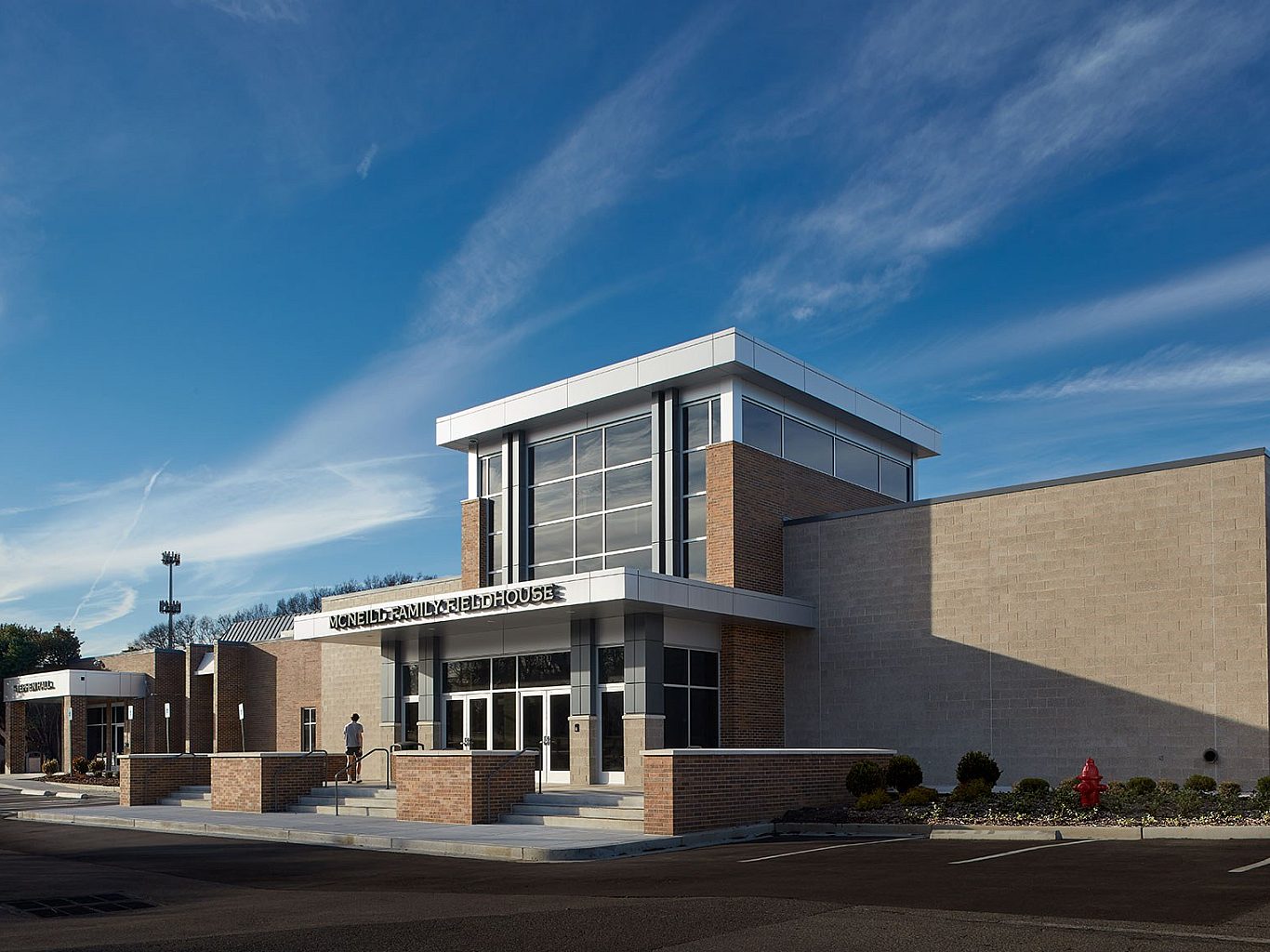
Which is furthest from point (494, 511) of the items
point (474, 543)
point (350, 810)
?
point (350, 810)

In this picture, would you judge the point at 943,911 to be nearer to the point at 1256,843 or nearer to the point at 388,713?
the point at 1256,843

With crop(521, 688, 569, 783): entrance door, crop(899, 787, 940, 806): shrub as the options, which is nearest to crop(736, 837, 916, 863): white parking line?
crop(899, 787, 940, 806): shrub

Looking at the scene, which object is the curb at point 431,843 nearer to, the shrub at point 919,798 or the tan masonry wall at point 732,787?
the tan masonry wall at point 732,787

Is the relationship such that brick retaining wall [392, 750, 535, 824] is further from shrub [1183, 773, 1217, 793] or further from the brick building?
shrub [1183, 773, 1217, 793]

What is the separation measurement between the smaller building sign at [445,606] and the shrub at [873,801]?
8.25 metres

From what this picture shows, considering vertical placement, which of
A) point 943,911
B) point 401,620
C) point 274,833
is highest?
point 401,620

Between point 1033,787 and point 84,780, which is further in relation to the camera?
point 84,780

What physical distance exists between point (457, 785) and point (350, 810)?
5.08 metres

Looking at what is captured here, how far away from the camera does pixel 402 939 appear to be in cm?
1037

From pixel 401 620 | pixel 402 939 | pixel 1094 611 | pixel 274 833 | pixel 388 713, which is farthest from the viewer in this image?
pixel 388 713

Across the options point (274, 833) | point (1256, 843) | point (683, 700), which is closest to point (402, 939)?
point (1256, 843)

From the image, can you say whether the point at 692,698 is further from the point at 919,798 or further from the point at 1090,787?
the point at 1090,787

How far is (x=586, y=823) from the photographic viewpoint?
22.7 meters

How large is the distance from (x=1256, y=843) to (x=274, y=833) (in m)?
16.9
